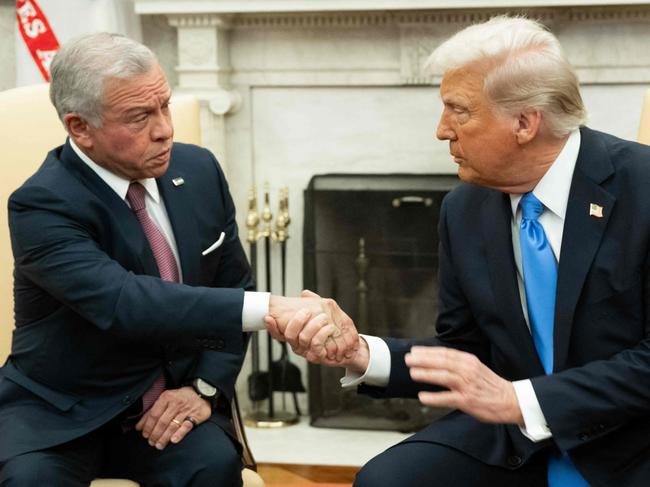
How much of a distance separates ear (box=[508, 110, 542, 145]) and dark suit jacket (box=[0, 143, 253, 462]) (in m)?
0.61

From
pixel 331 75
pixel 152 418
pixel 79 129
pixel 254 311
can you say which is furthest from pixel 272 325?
pixel 331 75

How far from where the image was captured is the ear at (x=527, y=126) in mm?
2105

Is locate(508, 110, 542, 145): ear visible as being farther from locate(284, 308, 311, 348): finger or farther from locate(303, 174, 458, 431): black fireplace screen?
locate(303, 174, 458, 431): black fireplace screen

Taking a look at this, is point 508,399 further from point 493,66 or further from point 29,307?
point 29,307

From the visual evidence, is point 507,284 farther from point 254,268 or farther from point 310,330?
point 254,268

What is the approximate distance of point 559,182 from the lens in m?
2.14

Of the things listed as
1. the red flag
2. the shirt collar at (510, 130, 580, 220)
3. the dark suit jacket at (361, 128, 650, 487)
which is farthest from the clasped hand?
the red flag

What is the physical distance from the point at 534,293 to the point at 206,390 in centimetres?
72

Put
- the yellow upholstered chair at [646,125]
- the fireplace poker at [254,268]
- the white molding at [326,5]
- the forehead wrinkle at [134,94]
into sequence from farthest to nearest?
1. the fireplace poker at [254,268]
2. the white molding at [326,5]
3. the yellow upholstered chair at [646,125]
4. the forehead wrinkle at [134,94]

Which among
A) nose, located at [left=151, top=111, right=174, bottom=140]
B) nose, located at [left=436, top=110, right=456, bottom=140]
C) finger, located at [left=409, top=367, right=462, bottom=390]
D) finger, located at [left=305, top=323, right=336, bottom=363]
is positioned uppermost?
nose, located at [left=436, top=110, right=456, bottom=140]

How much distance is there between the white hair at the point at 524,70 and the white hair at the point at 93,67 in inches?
25.1

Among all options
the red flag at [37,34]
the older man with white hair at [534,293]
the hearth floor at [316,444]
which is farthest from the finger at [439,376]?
the red flag at [37,34]

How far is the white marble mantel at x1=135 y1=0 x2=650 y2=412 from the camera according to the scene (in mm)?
3924

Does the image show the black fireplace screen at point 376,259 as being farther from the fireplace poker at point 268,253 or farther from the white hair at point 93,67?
the white hair at point 93,67
